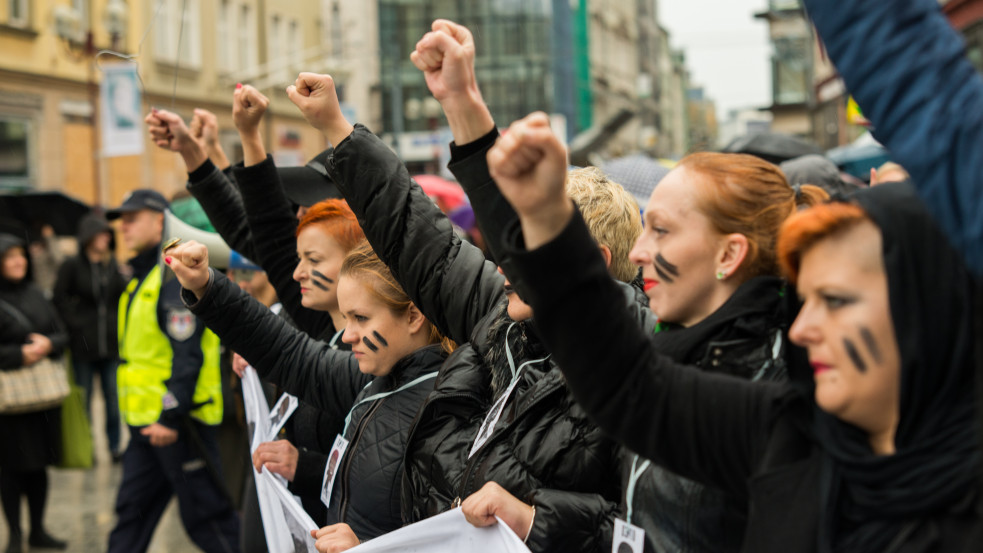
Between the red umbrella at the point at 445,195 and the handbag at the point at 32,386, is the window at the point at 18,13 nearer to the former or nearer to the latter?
the red umbrella at the point at 445,195

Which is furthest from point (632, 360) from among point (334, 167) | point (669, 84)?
point (669, 84)

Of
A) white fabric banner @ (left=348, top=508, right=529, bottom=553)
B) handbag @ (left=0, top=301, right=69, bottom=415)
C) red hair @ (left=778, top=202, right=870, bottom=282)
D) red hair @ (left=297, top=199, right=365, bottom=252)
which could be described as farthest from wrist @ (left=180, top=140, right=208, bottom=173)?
handbag @ (left=0, top=301, right=69, bottom=415)

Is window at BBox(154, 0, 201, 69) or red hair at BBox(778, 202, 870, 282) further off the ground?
window at BBox(154, 0, 201, 69)

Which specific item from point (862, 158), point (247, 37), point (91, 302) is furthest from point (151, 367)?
point (247, 37)

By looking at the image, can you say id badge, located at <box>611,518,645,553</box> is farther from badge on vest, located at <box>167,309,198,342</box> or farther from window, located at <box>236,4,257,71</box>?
window, located at <box>236,4,257,71</box>

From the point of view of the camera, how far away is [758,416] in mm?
1373

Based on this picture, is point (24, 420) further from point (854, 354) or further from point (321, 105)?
point (854, 354)

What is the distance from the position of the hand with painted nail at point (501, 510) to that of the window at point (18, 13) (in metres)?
17.9

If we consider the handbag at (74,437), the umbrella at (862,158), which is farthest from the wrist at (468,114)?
the umbrella at (862,158)

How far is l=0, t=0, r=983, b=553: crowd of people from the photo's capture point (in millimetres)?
1165

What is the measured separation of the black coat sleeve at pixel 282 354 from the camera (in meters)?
2.74

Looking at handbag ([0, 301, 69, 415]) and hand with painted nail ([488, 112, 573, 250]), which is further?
handbag ([0, 301, 69, 415])

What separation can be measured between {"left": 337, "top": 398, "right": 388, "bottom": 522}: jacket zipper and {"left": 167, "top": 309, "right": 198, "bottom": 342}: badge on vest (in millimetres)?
2448

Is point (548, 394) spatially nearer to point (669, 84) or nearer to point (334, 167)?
point (334, 167)
